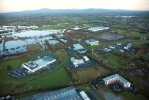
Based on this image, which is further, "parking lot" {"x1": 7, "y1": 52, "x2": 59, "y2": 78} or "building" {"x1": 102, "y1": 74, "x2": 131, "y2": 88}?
"parking lot" {"x1": 7, "y1": 52, "x2": 59, "y2": 78}

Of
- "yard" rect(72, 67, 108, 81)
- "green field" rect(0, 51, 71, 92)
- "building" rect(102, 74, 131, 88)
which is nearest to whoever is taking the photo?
"building" rect(102, 74, 131, 88)

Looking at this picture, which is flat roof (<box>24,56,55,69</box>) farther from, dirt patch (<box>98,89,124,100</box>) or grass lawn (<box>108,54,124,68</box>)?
dirt patch (<box>98,89,124,100</box>)

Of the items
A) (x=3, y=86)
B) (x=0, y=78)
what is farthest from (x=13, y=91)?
(x=0, y=78)

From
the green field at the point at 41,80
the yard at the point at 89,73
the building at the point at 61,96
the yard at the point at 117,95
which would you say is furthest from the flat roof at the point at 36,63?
the yard at the point at 117,95

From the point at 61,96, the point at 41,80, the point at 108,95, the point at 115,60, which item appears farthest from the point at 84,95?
the point at 115,60

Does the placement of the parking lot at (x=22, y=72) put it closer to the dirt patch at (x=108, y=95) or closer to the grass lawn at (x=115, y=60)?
the dirt patch at (x=108, y=95)

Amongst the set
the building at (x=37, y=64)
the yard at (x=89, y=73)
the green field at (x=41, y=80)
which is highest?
the building at (x=37, y=64)

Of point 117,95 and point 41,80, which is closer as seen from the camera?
point 117,95

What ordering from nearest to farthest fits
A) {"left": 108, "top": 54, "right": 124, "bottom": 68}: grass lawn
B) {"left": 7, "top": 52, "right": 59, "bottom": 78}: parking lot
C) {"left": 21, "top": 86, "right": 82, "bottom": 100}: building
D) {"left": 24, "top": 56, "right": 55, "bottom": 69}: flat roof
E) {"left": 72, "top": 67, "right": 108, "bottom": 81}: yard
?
{"left": 21, "top": 86, "right": 82, "bottom": 100}: building → {"left": 72, "top": 67, "right": 108, "bottom": 81}: yard → {"left": 7, "top": 52, "right": 59, "bottom": 78}: parking lot → {"left": 24, "top": 56, "right": 55, "bottom": 69}: flat roof → {"left": 108, "top": 54, "right": 124, "bottom": 68}: grass lawn

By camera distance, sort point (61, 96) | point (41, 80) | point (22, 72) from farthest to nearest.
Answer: point (22, 72) < point (41, 80) < point (61, 96)

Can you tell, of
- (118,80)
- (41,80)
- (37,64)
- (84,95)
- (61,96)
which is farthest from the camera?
(37,64)

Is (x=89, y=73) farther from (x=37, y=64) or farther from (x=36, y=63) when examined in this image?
(x=36, y=63)

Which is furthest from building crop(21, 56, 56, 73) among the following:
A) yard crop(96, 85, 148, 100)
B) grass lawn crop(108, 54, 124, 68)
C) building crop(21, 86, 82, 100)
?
yard crop(96, 85, 148, 100)
